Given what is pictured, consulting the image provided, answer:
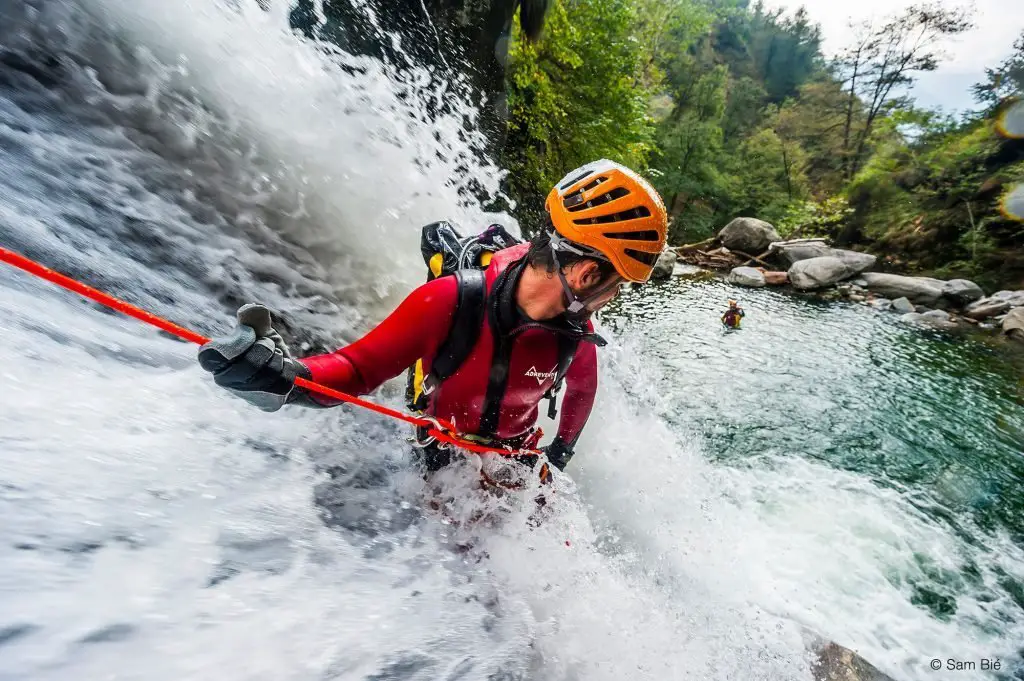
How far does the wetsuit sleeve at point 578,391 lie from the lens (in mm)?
2664

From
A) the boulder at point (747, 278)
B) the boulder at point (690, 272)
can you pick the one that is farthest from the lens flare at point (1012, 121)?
the boulder at point (690, 272)

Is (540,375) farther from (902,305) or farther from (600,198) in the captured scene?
(902,305)

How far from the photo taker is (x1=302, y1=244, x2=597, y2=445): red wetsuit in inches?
73.8

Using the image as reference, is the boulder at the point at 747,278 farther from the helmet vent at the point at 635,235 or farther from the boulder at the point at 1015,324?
the helmet vent at the point at 635,235

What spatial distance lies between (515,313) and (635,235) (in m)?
0.63

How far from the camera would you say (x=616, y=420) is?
5.75 m

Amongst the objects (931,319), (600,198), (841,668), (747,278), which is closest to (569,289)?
(600,198)

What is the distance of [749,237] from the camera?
2811cm

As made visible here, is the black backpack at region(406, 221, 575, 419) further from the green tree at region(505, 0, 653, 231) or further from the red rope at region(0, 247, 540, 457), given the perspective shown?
the green tree at region(505, 0, 653, 231)

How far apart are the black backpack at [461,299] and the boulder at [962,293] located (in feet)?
93.2

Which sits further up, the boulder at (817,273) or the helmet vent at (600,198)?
the boulder at (817,273)

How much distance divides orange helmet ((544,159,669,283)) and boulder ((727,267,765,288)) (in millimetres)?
23234

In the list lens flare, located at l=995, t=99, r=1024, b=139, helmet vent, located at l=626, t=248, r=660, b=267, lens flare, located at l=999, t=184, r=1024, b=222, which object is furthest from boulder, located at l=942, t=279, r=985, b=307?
helmet vent, located at l=626, t=248, r=660, b=267

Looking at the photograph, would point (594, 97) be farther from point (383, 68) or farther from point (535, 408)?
point (535, 408)
